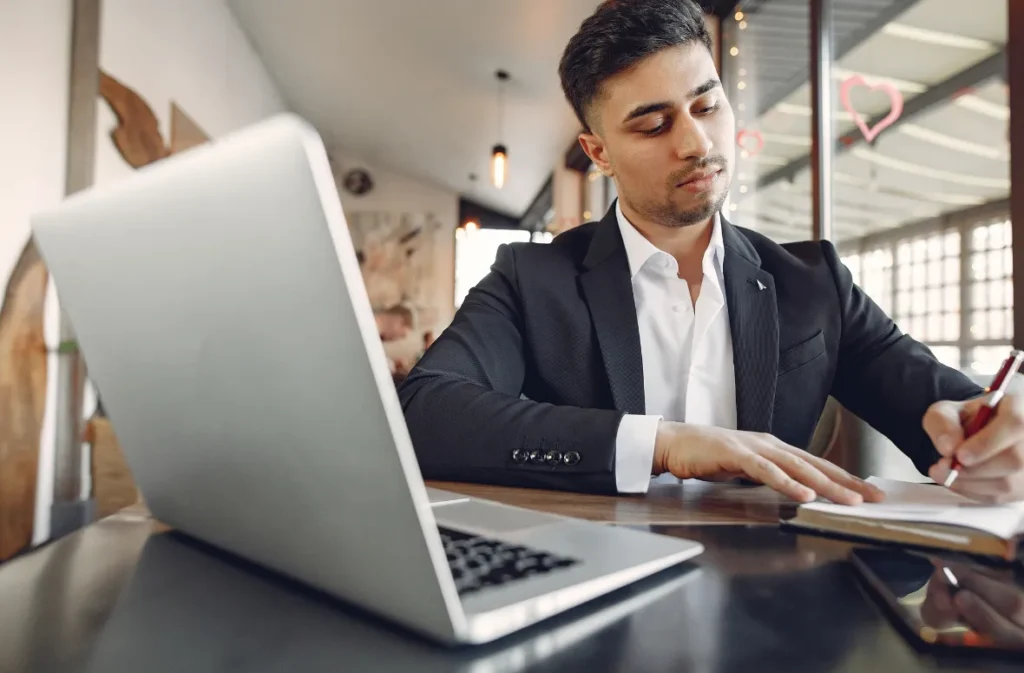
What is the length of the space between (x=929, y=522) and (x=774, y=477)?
0.52 ft

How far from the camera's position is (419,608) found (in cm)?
32

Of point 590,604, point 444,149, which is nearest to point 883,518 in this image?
point 590,604

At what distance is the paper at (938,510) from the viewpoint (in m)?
0.55

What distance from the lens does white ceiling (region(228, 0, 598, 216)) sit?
4.01m

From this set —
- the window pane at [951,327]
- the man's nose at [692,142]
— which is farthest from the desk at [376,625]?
the window pane at [951,327]

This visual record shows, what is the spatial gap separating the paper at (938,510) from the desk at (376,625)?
10 centimetres

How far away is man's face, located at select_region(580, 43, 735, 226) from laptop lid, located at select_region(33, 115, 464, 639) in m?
0.98

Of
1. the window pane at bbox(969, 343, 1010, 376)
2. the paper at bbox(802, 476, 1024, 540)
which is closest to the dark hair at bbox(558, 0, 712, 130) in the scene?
the paper at bbox(802, 476, 1024, 540)

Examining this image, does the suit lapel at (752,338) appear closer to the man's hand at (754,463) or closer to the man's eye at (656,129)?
the man's eye at (656,129)

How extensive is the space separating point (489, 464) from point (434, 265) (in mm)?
7730

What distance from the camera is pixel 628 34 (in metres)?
1.22

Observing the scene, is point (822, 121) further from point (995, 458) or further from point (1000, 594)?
point (1000, 594)

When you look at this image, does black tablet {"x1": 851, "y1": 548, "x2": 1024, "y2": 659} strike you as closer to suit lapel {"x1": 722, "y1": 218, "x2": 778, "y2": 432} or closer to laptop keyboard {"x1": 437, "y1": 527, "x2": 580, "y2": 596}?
laptop keyboard {"x1": 437, "y1": 527, "x2": 580, "y2": 596}

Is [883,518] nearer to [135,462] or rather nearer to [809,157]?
[135,462]
